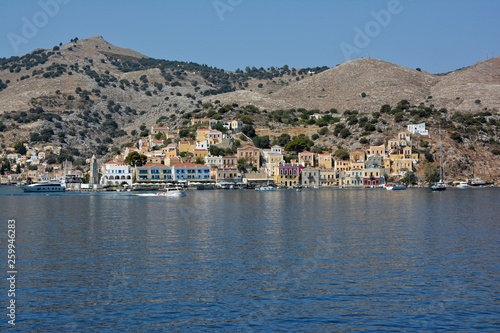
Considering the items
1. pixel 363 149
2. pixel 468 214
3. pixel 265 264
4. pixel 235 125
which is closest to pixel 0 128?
pixel 235 125

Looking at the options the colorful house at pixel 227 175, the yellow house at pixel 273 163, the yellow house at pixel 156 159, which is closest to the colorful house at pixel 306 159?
the yellow house at pixel 273 163

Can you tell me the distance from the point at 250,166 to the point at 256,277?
111422mm

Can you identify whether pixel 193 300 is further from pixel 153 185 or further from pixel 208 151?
pixel 208 151

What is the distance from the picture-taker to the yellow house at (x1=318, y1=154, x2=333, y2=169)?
445 ft

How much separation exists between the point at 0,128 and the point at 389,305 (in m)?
196

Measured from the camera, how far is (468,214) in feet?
192

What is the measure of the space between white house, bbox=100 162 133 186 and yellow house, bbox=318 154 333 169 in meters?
42.8

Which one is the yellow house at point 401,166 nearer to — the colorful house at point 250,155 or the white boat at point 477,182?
the white boat at point 477,182

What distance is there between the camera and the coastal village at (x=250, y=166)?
128 m

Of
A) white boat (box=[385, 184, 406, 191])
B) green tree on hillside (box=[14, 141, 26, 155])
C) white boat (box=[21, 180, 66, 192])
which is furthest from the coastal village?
green tree on hillside (box=[14, 141, 26, 155])

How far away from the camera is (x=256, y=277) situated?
26312mm

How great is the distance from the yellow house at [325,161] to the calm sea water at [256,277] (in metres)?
87.1

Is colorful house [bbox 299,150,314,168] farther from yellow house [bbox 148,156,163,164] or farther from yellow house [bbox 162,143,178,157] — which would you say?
yellow house [bbox 148,156,163,164]

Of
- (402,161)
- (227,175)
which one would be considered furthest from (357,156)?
(227,175)
